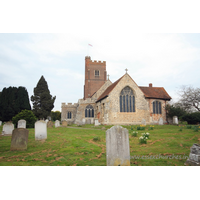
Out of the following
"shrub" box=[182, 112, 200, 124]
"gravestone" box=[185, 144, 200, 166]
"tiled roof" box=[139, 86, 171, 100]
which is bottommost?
"gravestone" box=[185, 144, 200, 166]

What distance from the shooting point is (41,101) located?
3300cm

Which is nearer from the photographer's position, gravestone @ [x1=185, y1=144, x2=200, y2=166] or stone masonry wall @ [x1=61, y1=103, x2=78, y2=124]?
gravestone @ [x1=185, y1=144, x2=200, y2=166]

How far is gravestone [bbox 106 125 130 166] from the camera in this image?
464cm

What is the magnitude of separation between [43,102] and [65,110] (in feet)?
23.3

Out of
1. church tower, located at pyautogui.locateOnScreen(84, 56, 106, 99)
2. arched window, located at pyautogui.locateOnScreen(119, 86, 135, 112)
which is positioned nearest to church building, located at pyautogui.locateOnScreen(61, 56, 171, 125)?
arched window, located at pyautogui.locateOnScreen(119, 86, 135, 112)

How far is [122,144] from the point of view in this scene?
4.70m

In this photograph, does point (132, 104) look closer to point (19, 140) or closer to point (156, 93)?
point (156, 93)

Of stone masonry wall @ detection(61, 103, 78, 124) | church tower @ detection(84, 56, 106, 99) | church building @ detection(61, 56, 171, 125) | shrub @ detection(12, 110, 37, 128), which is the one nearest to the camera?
shrub @ detection(12, 110, 37, 128)

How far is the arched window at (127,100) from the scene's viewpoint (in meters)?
22.5

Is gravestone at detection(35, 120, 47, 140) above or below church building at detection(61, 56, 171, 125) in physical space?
below

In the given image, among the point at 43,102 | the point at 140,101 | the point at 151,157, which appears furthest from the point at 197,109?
the point at 43,102

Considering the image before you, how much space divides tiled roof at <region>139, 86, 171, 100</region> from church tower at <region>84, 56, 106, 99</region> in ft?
51.5

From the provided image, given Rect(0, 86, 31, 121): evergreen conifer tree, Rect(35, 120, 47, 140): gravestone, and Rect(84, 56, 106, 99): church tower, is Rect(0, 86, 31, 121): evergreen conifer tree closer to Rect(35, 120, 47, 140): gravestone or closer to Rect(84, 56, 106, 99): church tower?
Rect(84, 56, 106, 99): church tower

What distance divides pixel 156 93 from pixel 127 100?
6.29m
